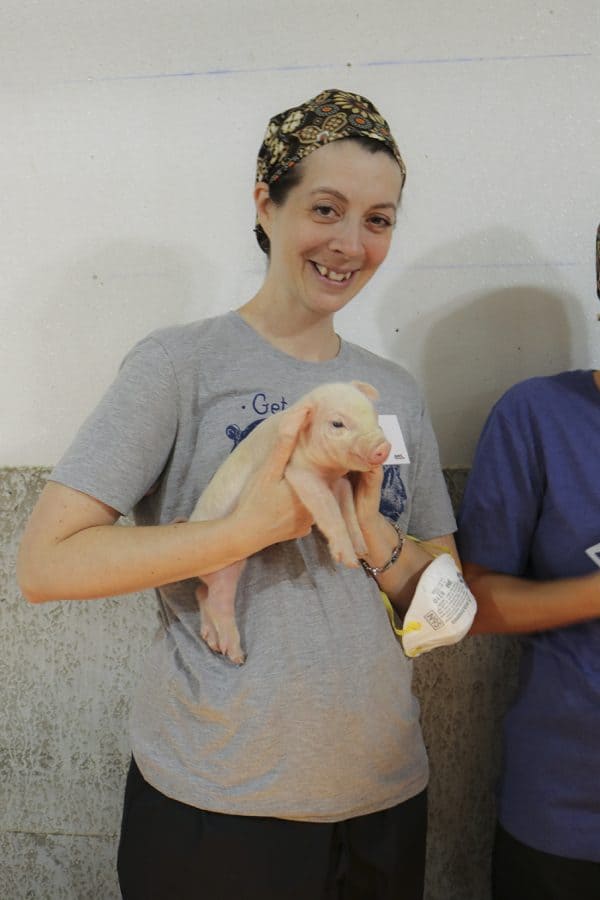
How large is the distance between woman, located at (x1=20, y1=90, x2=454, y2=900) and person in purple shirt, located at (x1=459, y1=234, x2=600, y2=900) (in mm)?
231

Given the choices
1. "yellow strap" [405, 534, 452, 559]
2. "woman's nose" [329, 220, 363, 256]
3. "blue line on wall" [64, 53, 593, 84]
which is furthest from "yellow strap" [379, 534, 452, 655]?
"blue line on wall" [64, 53, 593, 84]

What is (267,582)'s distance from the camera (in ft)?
3.51

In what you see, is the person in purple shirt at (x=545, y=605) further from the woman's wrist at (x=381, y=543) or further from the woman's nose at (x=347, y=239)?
→ the woman's nose at (x=347, y=239)

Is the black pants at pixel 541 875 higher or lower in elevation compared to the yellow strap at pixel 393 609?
lower

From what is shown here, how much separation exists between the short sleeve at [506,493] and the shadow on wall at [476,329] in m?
0.31

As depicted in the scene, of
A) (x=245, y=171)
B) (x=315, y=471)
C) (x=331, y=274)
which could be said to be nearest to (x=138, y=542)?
(x=315, y=471)

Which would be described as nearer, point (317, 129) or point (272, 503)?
point (272, 503)

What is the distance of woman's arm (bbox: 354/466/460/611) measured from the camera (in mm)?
1006

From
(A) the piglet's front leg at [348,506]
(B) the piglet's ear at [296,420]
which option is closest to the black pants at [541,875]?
(A) the piglet's front leg at [348,506]

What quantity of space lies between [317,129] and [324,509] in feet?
1.81

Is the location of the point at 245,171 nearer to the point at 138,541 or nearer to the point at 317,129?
the point at 317,129

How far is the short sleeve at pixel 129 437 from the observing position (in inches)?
39.8

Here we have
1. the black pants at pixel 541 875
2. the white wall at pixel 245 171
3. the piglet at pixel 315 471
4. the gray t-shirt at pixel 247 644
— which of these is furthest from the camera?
the white wall at pixel 245 171

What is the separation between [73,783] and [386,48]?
5.50 feet
